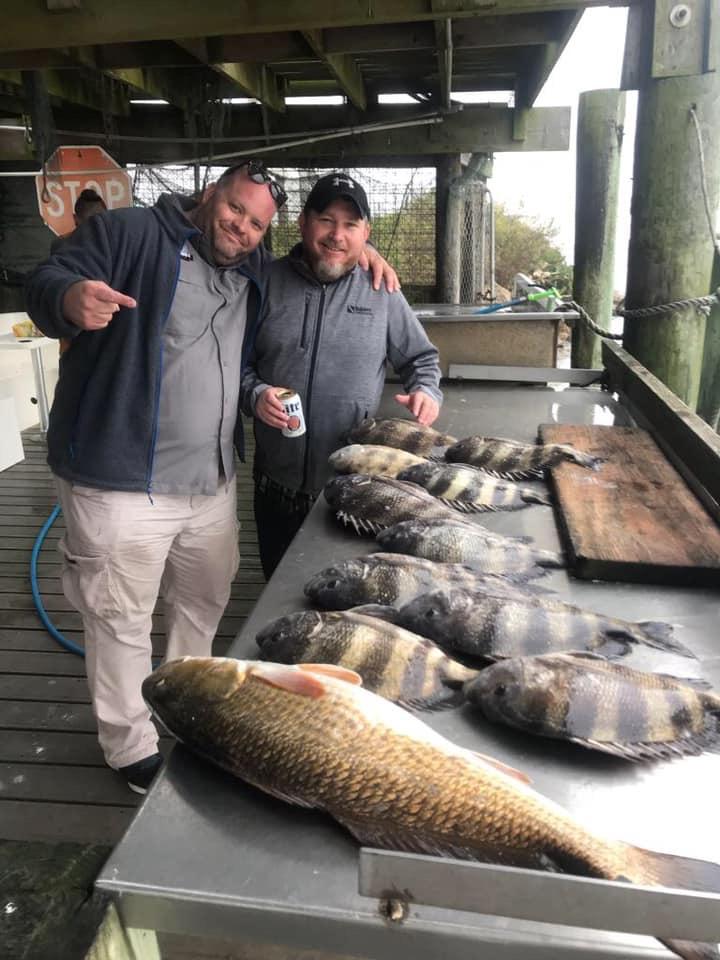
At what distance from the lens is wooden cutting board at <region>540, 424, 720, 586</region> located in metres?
1.88

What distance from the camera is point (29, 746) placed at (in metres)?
3.13

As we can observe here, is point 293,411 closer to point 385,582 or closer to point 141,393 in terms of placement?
point 141,393

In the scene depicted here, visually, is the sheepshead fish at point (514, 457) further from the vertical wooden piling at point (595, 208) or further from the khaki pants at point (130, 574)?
the vertical wooden piling at point (595, 208)

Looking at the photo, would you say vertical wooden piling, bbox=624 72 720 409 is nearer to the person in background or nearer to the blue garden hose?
the blue garden hose

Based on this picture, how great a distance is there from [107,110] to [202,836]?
7288 millimetres

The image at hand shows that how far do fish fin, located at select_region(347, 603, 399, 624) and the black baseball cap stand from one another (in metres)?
1.80

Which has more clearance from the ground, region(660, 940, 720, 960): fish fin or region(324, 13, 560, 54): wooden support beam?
region(324, 13, 560, 54): wooden support beam

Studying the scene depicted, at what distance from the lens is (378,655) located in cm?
140

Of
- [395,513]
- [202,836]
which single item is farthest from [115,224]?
[202,836]

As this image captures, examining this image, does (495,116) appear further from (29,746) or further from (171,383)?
(29,746)

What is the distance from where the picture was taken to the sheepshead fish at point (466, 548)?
6.19 feet

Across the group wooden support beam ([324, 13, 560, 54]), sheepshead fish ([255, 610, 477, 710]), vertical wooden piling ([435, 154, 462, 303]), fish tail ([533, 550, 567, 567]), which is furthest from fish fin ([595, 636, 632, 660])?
vertical wooden piling ([435, 154, 462, 303])

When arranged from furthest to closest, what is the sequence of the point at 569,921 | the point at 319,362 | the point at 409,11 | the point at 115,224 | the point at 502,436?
the point at 409,11
the point at 502,436
the point at 319,362
the point at 115,224
the point at 569,921

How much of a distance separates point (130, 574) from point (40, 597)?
2.10 metres
